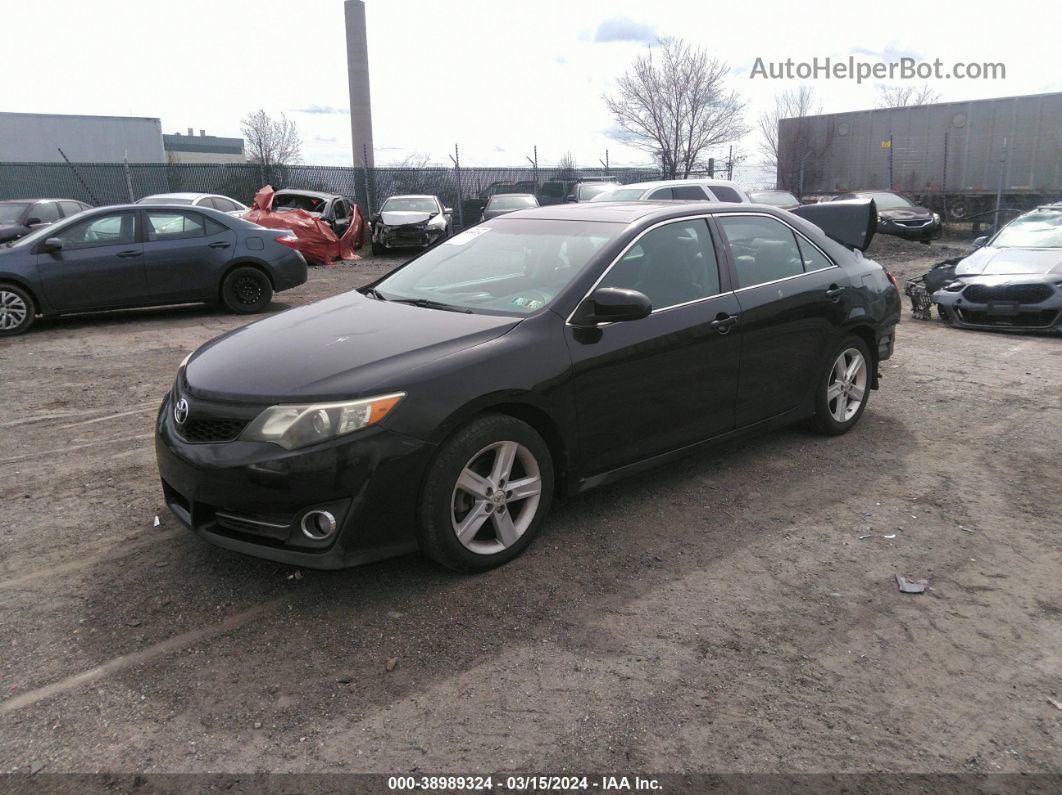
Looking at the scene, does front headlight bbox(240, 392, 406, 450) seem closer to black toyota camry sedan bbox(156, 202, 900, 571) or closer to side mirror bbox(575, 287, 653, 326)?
black toyota camry sedan bbox(156, 202, 900, 571)

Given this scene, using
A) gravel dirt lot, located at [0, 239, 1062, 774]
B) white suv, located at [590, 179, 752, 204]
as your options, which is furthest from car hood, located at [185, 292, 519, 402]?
white suv, located at [590, 179, 752, 204]

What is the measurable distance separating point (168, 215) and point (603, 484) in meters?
8.25

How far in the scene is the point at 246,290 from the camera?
10.8 metres

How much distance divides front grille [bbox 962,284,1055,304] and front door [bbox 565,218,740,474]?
630 cm

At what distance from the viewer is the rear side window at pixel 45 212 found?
14.9 meters

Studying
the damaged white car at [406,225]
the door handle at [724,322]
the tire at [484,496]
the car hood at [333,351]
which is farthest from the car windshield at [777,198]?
the tire at [484,496]

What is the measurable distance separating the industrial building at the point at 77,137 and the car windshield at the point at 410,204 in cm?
2609

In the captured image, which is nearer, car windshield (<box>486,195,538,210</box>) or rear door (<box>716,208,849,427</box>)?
rear door (<box>716,208,849,427</box>)

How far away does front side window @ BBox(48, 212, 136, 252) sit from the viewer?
955 cm

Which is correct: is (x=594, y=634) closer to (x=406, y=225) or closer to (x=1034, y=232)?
(x=1034, y=232)

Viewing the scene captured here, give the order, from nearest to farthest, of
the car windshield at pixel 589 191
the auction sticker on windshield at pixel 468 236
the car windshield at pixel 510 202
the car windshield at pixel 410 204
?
the auction sticker on windshield at pixel 468 236 → the car windshield at pixel 589 191 → the car windshield at pixel 510 202 → the car windshield at pixel 410 204

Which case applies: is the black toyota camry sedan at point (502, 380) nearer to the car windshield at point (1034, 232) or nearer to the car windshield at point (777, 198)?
the car windshield at point (1034, 232)

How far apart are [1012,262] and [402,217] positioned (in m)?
14.2

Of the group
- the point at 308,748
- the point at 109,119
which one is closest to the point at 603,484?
the point at 308,748
